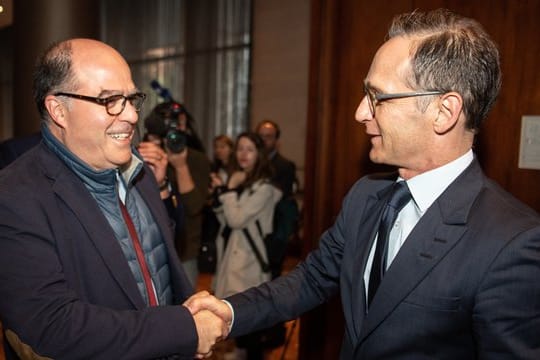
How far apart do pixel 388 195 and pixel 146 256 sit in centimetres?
86

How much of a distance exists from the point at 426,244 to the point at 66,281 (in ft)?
3.30

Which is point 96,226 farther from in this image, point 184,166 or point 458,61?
point 184,166

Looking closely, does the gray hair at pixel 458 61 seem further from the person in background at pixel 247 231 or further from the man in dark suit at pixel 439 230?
the person in background at pixel 247 231

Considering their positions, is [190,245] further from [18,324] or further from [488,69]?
[488,69]

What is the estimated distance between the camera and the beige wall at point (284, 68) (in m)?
7.02

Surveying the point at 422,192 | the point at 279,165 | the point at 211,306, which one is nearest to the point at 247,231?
the point at 279,165

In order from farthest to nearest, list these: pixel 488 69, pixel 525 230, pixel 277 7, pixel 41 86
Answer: pixel 277 7, pixel 41 86, pixel 488 69, pixel 525 230

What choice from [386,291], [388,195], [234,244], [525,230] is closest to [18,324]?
[386,291]

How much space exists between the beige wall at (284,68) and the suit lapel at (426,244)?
575 cm

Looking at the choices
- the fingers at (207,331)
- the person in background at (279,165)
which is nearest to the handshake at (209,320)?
the fingers at (207,331)

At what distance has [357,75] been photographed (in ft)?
7.93

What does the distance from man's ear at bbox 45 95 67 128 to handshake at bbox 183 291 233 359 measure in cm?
73

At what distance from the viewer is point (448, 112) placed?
126cm

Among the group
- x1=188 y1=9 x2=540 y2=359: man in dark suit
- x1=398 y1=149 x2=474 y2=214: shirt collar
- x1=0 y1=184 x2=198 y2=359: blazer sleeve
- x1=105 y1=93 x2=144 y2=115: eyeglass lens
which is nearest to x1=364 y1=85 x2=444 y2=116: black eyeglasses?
x1=188 y1=9 x2=540 y2=359: man in dark suit
